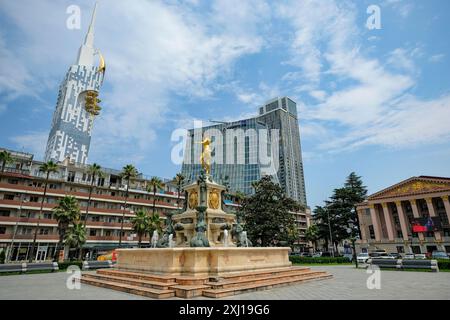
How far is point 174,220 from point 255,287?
9181mm

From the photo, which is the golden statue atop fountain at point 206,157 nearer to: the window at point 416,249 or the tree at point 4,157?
the tree at point 4,157

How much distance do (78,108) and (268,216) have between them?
10028 centimetres

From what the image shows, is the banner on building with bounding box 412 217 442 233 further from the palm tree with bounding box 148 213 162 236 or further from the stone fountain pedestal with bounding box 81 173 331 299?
the palm tree with bounding box 148 213 162 236

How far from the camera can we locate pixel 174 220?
18.3 meters

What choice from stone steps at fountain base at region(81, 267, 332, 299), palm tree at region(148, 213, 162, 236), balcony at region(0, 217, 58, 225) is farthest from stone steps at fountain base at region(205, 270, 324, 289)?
balcony at region(0, 217, 58, 225)

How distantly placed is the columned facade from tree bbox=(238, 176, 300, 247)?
97.2ft

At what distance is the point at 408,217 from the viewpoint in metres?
58.1

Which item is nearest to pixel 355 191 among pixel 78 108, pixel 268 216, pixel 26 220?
pixel 268 216

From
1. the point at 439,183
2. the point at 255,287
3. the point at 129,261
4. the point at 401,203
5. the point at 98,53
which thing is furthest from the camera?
the point at 98,53

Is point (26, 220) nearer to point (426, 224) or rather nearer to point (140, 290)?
point (140, 290)

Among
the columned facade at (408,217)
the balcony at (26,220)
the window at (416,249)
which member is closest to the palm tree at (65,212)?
the balcony at (26,220)

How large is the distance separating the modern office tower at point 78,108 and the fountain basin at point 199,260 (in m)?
101
